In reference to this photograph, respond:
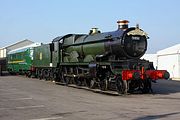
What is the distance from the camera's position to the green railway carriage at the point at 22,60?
3842 centimetres

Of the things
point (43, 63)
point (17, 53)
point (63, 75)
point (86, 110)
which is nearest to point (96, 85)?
point (63, 75)

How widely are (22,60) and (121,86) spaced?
25.8m

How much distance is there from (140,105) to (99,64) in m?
6.24

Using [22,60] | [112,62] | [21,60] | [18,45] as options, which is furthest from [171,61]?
[18,45]

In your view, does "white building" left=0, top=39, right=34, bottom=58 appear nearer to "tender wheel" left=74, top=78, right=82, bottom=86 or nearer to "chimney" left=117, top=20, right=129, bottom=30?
"tender wheel" left=74, top=78, right=82, bottom=86

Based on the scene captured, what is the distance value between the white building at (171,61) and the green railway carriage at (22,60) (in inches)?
645

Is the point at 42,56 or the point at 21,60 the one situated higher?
the point at 21,60

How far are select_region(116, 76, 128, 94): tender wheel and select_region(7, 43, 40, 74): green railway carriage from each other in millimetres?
19823

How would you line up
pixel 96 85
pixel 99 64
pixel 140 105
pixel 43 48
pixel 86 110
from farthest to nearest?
pixel 43 48 → pixel 96 85 → pixel 99 64 → pixel 140 105 → pixel 86 110

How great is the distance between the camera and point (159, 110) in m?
12.8

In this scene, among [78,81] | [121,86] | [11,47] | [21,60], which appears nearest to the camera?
[121,86]

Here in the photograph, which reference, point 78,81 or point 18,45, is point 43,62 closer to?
point 78,81

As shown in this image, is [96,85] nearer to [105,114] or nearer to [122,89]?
[122,89]

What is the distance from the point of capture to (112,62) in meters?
19.1
